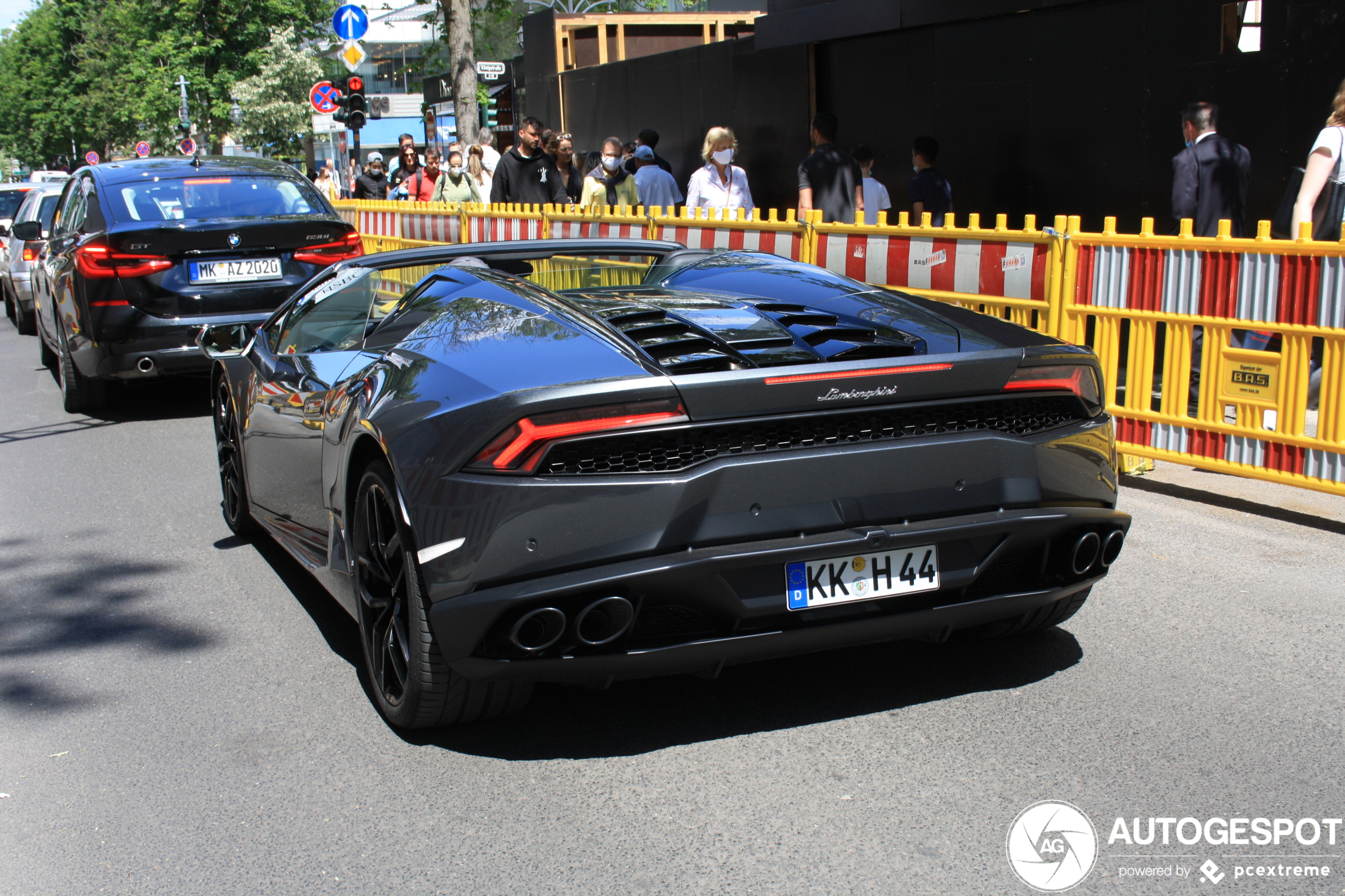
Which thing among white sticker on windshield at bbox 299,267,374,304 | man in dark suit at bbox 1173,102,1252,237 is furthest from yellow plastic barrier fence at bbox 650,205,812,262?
white sticker on windshield at bbox 299,267,374,304

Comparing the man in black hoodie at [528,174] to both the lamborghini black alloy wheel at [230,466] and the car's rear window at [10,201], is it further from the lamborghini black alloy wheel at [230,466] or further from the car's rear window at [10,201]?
the car's rear window at [10,201]

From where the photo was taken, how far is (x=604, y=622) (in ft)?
10.4

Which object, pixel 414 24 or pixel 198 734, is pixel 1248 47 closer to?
pixel 198 734

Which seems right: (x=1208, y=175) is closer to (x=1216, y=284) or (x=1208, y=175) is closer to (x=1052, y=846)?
(x=1216, y=284)

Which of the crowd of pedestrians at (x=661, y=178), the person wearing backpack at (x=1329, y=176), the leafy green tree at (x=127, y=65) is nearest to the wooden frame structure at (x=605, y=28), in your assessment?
the crowd of pedestrians at (x=661, y=178)

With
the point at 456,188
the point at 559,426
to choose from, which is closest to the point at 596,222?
the point at 456,188

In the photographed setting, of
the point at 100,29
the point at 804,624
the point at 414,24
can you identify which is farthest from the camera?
the point at 414,24

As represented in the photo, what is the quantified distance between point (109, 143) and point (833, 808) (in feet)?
286

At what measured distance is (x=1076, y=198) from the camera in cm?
1161

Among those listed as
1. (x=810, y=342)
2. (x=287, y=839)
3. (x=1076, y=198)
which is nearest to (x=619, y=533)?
(x=810, y=342)

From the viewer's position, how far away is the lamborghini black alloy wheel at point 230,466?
5.69m

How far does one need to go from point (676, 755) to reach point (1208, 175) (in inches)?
275

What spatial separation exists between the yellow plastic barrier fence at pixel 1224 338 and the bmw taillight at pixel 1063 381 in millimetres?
2591

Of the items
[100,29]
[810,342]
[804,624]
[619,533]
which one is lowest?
[804,624]
